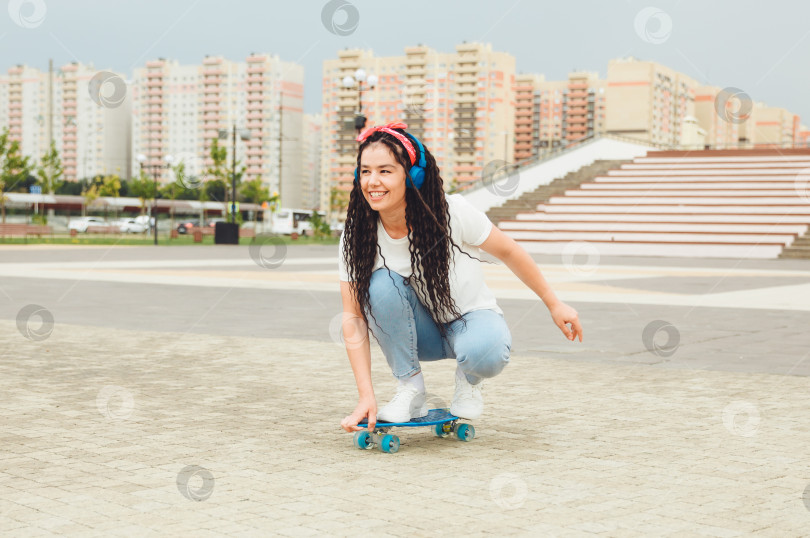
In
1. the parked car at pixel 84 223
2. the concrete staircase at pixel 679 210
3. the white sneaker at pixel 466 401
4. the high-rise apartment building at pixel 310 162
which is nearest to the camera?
the white sneaker at pixel 466 401

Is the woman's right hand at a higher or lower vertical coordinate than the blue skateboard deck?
higher

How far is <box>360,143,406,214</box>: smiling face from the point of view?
3656mm

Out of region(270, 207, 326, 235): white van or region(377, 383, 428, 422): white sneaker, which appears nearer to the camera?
region(377, 383, 428, 422): white sneaker

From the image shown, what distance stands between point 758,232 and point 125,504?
28.7m

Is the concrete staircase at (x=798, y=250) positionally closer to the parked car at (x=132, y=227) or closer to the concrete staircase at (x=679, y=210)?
the concrete staircase at (x=679, y=210)

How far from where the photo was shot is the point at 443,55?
113m

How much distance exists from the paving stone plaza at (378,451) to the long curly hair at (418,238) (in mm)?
655

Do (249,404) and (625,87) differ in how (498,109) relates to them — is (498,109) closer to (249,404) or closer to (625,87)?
(625,87)

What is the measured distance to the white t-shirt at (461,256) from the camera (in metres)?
3.79

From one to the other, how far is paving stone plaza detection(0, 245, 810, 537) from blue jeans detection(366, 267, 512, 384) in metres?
0.35

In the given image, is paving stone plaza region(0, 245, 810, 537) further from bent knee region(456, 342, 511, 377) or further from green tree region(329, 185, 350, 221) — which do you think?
green tree region(329, 185, 350, 221)

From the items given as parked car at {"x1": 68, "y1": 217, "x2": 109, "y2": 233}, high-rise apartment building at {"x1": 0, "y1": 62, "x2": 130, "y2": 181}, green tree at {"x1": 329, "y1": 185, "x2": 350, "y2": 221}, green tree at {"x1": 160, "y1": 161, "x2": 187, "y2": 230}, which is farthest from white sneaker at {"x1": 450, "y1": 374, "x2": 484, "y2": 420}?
high-rise apartment building at {"x1": 0, "y1": 62, "x2": 130, "y2": 181}

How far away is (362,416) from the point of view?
368 cm

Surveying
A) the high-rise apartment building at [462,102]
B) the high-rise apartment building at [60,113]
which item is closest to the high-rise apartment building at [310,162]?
the high-rise apartment building at [462,102]
